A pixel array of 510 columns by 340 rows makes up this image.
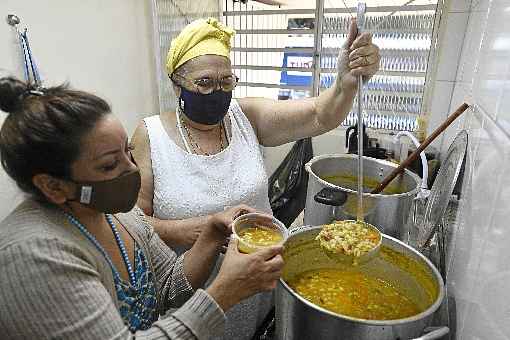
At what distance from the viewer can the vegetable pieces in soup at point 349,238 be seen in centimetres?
84

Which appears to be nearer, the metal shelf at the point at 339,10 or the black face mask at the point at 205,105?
the black face mask at the point at 205,105

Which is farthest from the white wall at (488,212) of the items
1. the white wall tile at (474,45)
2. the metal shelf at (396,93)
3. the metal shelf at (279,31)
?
the metal shelf at (279,31)

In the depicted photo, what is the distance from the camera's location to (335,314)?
0.60m

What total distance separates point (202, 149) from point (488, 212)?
0.89 metres

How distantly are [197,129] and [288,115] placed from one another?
14.0 inches

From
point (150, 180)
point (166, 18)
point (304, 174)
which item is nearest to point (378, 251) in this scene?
point (150, 180)

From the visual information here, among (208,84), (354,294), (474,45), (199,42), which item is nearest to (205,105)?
(208,84)

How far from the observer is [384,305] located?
2.91ft

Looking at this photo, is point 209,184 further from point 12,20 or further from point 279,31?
point 279,31

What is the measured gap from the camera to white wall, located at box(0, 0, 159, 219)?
1.59 meters

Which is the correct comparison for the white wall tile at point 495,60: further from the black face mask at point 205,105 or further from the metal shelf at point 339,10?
the metal shelf at point 339,10

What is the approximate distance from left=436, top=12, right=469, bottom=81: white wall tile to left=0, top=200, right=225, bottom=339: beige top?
2.17 meters

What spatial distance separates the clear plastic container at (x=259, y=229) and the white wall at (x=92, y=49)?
96 centimetres

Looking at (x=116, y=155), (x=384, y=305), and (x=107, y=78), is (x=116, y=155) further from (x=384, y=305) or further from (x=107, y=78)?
(x=107, y=78)
